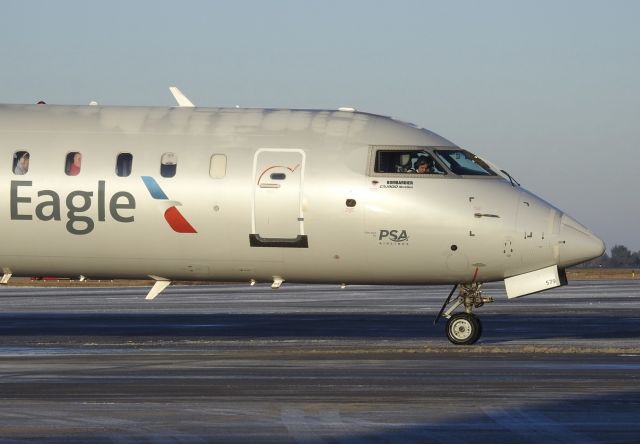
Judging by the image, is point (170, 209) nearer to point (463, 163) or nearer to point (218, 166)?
point (218, 166)

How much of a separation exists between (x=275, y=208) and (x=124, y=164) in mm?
3139

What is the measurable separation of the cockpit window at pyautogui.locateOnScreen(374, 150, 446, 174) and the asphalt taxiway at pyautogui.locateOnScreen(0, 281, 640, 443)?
3.43 meters

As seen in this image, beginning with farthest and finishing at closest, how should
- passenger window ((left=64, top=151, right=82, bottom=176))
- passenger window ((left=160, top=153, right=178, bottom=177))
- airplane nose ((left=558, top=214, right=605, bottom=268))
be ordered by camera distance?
passenger window ((left=64, top=151, right=82, bottom=176)), passenger window ((left=160, top=153, right=178, bottom=177)), airplane nose ((left=558, top=214, right=605, bottom=268))

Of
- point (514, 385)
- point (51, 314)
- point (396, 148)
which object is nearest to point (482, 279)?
point (396, 148)

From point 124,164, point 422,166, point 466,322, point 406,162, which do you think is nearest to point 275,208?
point 406,162

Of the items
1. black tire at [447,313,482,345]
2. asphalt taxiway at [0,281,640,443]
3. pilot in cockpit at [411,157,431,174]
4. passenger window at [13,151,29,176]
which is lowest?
asphalt taxiway at [0,281,640,443]

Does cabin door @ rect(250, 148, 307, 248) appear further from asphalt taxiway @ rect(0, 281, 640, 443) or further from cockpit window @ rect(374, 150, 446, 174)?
asphalt taxiway @ rect(0, 281, 640, 443)

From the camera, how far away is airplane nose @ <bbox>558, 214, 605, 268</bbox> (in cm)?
2367

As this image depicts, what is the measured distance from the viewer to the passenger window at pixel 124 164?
81.5 ft

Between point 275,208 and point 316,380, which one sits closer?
point 316,380

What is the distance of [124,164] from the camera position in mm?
24875

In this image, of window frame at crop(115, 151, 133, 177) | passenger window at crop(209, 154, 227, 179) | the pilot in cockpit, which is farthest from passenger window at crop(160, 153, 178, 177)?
the pilot in cockpit

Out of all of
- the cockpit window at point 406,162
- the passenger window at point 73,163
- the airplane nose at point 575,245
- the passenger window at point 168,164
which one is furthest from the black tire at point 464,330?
the passenger window at point 73,163

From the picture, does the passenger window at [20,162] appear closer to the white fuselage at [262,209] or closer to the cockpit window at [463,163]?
the white fuselage at [262,209]
